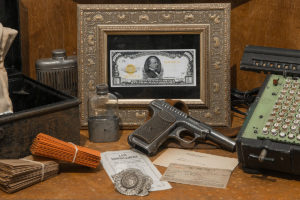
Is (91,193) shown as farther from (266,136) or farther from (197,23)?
(197,23)

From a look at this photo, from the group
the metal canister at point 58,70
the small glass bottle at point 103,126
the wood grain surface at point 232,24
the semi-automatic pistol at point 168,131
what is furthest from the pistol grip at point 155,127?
the wood grain surface at point 232,24

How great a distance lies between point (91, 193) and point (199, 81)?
1.99ft

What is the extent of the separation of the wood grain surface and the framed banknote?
0.18 m

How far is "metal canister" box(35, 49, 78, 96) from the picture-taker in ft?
5.01

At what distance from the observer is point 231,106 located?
1685mm

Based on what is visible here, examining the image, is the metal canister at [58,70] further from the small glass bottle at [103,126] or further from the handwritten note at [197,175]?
the handwritten note at [197,175]

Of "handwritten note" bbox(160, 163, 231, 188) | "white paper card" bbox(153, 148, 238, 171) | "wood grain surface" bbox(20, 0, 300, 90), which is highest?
"wood grain surface" bbox(20, 0, 300, 90)

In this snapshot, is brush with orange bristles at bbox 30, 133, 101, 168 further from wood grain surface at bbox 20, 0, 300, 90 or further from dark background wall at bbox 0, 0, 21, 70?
wood grain surface at bbox 20, 0, 300, 90

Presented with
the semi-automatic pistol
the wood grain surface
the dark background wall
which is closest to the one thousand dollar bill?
the semi-automatic pistol

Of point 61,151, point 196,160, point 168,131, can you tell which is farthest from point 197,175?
point 61,151

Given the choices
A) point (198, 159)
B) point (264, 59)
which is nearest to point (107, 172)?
point (198, 159)

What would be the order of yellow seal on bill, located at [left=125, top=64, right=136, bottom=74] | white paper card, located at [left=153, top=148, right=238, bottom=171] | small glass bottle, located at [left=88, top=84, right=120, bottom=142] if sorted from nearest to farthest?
1. white paper card, located at [left=153, top=148, right=238, bottom=171]
2. small glass bottle, located at [left=88, top=84, right=120, bottom=142]
3. yellow seal on bill, located at [left=125, top=64, right=136, bottom=74]

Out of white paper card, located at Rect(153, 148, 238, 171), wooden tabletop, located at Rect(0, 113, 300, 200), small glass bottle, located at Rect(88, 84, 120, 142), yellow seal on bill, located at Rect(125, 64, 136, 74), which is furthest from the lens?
yellow seal on bill, located at Rect(125, 64, 136, 74)

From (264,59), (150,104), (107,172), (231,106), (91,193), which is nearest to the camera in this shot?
(91,193)
